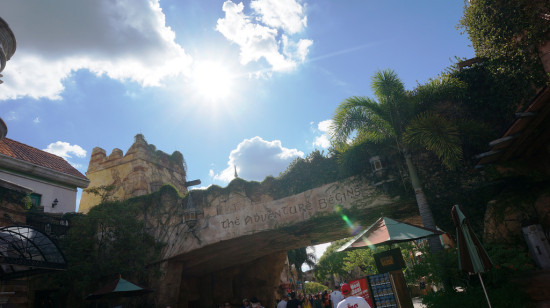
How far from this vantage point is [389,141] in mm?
11969

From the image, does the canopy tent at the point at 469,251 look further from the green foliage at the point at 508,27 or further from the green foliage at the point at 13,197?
the green foliage at the point at 13,197

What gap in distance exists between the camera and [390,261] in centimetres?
752

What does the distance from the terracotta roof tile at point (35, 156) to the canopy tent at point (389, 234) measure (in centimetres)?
1673

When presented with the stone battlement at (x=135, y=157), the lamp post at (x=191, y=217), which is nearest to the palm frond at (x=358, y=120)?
the lamp post at (x=191, y=217)

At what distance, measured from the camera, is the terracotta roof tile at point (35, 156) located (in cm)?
1718

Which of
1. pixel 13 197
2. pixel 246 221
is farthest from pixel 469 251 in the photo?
pixel 13 197

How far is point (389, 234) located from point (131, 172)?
2087 centimetres

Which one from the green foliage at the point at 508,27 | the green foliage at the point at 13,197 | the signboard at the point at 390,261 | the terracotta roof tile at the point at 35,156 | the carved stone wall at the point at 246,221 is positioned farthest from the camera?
the terracotta roof tile at the point at 35,156

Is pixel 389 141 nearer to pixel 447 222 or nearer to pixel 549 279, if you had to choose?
pixel 447 222

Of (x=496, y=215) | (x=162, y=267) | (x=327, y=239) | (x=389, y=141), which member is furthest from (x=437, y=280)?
(x=162, y=267)

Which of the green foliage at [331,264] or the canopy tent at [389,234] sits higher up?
the green foliage at [331,264]

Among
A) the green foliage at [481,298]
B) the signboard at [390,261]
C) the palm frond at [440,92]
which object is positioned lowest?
the green foliage at [481,298]

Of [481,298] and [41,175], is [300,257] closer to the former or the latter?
[41,175]

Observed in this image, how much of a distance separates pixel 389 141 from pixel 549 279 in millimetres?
6090
